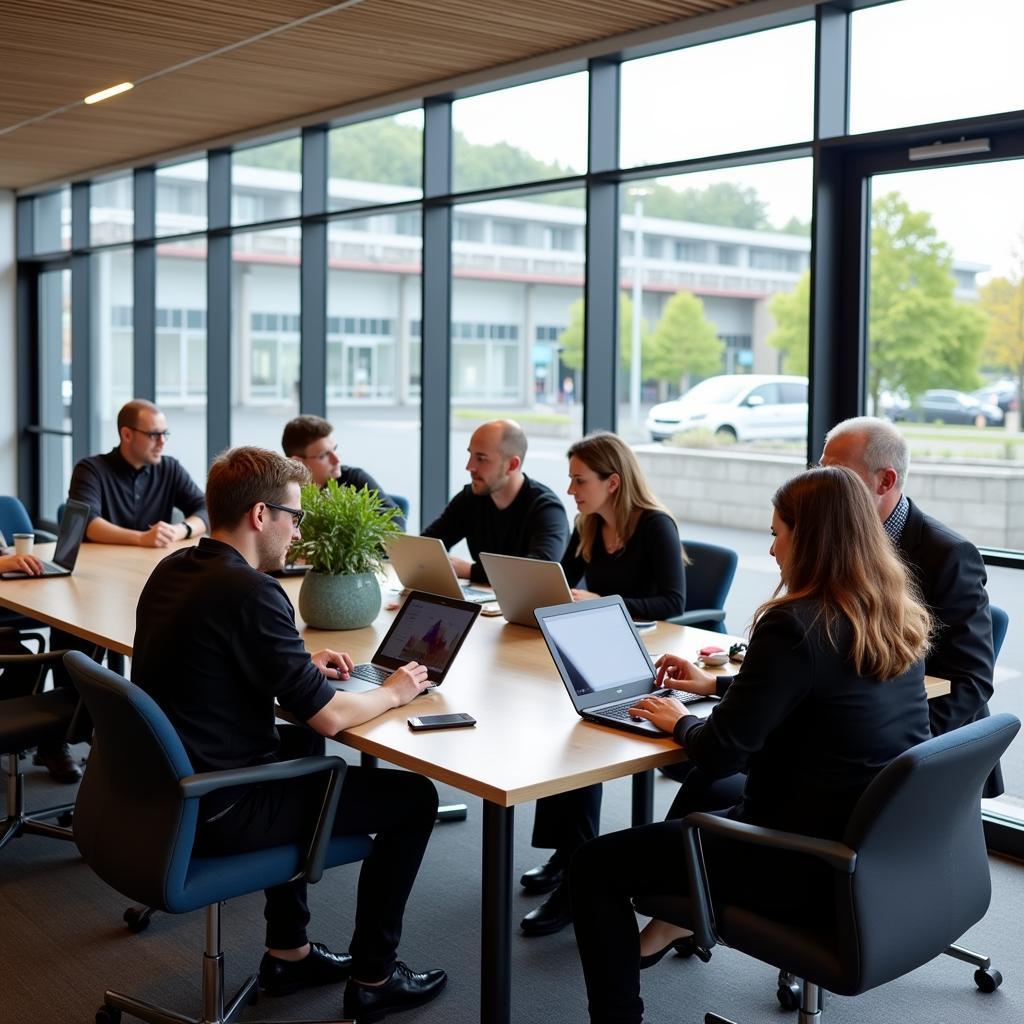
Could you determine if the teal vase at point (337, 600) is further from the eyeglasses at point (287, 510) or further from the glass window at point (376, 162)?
the glass window at point (376, 162)

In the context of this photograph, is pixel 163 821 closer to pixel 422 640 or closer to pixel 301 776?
pixel 301 776

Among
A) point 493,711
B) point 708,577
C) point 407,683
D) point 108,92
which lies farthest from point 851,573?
point 108,92

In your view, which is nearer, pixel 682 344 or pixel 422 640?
pixel 422 640

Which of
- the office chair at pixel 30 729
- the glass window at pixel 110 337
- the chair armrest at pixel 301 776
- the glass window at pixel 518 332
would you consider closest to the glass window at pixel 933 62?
the glass window at pixel 518 332

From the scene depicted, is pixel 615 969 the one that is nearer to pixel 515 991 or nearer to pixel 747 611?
pixel 515 991

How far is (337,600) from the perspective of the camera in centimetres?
377

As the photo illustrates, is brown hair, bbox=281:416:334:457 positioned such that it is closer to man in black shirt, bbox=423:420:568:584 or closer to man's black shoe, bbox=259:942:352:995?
man in black shirt, bbox=423:420:568:584

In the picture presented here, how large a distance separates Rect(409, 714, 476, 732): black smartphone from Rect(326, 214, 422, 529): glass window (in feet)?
14.5

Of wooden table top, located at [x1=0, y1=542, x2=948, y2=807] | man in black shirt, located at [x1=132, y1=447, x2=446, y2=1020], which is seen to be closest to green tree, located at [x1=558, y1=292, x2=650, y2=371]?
wooden table top, located at [x1=0, y1=542, x2=948, y2=807]

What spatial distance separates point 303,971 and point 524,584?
Answer: 1.24m

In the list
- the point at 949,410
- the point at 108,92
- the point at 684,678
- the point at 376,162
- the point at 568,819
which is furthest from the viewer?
the point at 376,162

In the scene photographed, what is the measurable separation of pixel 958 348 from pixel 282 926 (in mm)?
2974

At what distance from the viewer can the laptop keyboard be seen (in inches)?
126

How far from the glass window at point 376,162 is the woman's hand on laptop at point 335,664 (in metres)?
3.81
